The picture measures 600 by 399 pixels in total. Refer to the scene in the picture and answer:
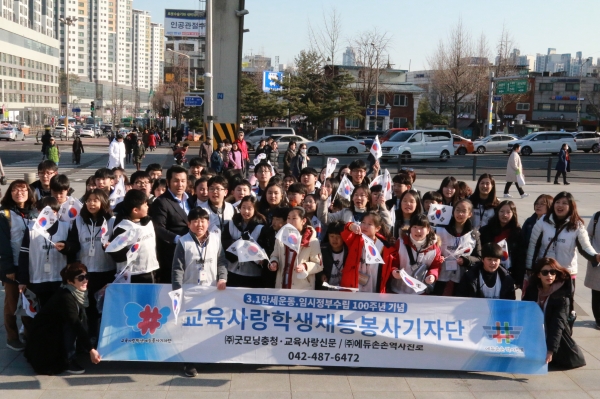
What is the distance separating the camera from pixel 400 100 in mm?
62250

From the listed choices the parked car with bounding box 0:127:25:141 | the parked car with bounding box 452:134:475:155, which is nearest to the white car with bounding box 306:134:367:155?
the parked car with bounding box 452:134:475:155

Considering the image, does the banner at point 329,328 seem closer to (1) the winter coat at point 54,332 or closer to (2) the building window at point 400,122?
(1) the winter coat at point 54,332

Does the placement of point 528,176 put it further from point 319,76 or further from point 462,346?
point 319,76

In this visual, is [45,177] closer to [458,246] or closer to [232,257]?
[232,257]

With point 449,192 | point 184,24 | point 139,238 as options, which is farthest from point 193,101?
point 184,24

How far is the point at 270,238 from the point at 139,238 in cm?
128

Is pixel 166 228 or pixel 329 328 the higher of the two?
pixel 166 228

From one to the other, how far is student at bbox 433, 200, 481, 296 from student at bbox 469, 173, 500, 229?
1.11m

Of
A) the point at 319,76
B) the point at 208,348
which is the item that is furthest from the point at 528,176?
the point at 319,76

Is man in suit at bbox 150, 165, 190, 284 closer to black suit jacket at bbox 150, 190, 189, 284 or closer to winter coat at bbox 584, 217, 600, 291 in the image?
black suit jacket at bbox 150, 190, 189, 284

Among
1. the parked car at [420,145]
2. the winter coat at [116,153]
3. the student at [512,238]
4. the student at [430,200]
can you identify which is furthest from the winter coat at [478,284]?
the parked car at [420,145]

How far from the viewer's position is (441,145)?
34.0m

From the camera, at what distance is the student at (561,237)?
22.5 ft

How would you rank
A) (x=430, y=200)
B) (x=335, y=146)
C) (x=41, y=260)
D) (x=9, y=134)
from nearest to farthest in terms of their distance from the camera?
(x=41, y=260) → (x=430, y=200) → (x=335, y=146) → (x=9, y=134)
